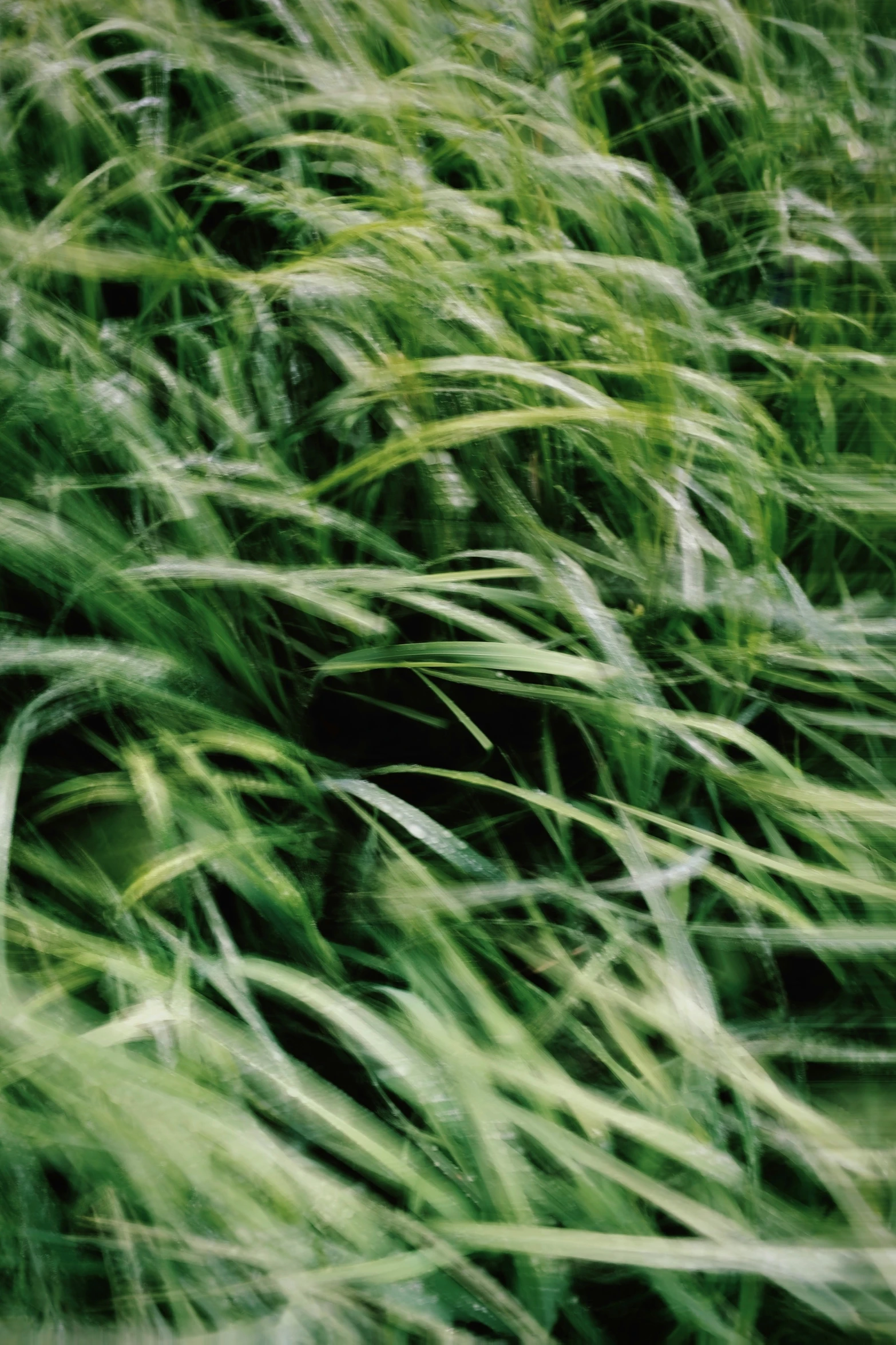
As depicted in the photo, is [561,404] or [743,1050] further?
[561,404]

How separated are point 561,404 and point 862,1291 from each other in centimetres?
62

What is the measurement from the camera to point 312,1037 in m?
0.59

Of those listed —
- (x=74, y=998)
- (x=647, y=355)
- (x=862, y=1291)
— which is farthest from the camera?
(x=647, y=355)

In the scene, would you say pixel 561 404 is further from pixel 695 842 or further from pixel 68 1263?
pixel 68 1263

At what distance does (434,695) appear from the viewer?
0.72 meters

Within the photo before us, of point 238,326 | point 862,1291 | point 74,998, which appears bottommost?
point 862,1291

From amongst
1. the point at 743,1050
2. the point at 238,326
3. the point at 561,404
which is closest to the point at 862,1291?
the point at 743,1050

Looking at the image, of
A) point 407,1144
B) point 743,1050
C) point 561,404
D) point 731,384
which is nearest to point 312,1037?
point 407,1144

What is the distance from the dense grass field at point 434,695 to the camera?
476 mm

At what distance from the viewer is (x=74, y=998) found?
57 centimetres

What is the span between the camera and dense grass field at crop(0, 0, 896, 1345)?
0.48 meters

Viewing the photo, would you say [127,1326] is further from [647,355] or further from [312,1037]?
[647,355]

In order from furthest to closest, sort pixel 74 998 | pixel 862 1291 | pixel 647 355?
1. pixel 647 355
2. pixel 74 998
3. pixel 862 1291

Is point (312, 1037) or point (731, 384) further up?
point (731, 384)
